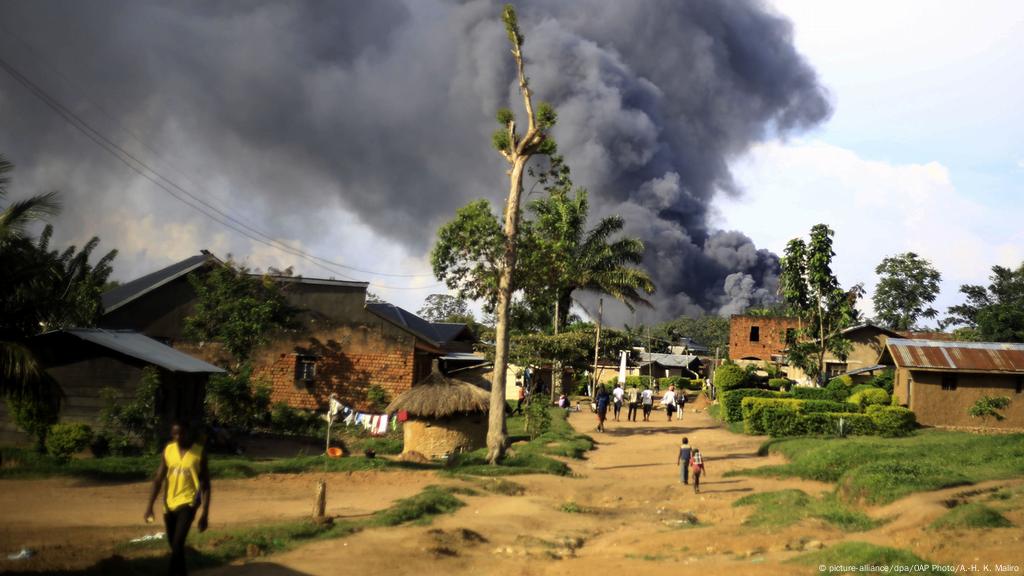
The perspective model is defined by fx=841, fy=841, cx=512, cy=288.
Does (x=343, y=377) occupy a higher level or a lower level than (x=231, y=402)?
higher

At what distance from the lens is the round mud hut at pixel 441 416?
79.5 feet

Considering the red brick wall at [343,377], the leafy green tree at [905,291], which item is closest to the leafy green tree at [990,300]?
the leafy green tree at [905,291]

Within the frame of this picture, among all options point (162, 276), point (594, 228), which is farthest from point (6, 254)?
point (594, 228)

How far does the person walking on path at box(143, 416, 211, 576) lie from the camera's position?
339 inches

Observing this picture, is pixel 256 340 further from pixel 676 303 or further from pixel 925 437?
pixel 676 303

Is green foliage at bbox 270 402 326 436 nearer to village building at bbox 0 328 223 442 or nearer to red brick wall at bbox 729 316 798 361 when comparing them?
village building at bbox 0 328 223 442

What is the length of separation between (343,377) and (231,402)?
8.56 meters

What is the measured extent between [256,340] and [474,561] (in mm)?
23374

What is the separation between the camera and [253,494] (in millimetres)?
16781

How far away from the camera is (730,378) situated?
131 ft

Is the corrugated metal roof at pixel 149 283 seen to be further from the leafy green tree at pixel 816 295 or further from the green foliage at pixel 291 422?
the leafy green tree at pixel 816 295

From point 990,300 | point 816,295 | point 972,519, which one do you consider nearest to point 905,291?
point 990,300

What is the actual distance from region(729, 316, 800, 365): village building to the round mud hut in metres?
47.2

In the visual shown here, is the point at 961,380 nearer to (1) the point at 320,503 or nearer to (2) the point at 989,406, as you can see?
(2) the point at 989,406
